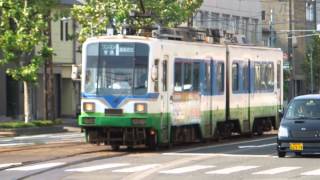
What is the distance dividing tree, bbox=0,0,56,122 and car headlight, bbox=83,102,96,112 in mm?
15969

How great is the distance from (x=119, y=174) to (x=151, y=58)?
6.83 metres

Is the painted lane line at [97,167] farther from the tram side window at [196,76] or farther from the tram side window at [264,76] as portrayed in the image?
the tram side window at [264,76]

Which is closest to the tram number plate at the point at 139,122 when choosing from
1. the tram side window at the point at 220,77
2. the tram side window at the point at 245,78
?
the tram side window at the point at 220,77

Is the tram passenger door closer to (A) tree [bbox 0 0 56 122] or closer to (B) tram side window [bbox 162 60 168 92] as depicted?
(B) tram side window [bbox 162 60 168 92]

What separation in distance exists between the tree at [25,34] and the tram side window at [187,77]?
15.2 meters

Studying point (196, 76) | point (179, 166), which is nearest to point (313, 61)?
point (196, 76)

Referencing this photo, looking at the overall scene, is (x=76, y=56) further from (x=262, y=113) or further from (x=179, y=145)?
(x=179, y=145)

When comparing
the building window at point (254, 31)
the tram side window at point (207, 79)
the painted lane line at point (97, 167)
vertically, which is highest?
the building window at point (254, 31)

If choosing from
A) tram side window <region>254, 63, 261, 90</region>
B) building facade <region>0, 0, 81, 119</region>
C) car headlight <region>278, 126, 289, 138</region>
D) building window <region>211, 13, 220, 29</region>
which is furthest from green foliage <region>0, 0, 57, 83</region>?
building window <region>211, 13, 220, 29</region>

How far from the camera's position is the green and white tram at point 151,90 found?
77.8ft

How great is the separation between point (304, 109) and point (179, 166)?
14.8 ft

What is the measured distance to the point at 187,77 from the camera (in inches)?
1022

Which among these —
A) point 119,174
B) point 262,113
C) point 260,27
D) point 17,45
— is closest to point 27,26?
point 17,45

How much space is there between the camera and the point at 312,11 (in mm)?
98875
